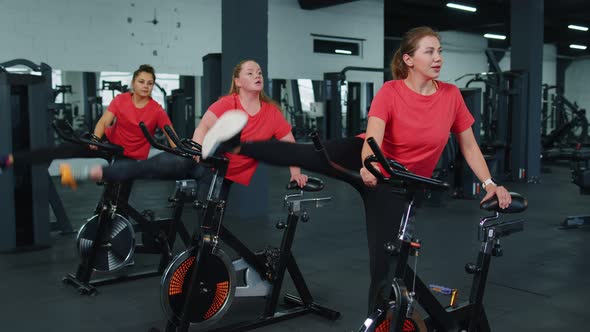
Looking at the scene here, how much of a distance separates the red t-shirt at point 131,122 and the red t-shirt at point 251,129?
3.89 ft

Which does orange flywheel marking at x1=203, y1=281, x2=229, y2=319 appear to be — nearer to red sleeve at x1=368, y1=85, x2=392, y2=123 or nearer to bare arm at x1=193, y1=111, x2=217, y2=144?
bare arm at x1=193, y1=111, x2=217, y2=144

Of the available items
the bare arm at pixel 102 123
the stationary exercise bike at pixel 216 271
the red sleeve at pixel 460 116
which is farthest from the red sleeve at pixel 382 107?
the bare arm at pixel 102 123

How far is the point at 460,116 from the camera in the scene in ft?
6.97

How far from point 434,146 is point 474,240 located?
3.10 m

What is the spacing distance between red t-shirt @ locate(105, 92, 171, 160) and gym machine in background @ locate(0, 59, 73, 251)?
0.87m

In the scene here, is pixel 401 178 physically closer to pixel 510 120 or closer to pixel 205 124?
pixel 205 124

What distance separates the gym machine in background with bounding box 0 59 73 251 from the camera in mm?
4574

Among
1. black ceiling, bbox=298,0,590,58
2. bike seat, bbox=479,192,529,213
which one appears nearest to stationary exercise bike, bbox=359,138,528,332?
bike seat, bbox=479,192,529,213

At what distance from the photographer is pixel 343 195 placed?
25.2ft

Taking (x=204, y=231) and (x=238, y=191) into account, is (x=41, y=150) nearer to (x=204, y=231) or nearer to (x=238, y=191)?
(x=204, y=231)

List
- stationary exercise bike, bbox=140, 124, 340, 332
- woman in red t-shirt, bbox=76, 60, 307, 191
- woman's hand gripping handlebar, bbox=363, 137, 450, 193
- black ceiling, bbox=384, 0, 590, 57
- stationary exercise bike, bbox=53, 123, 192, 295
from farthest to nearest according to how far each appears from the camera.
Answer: black ceiling, bbox=384, 0, 590, 57
stationary exercise bike, bbox=53, 123, 192, 295
woman in red t-shirt, bbox=76, 60, 307, 191
stationary exercise bike, bbox=140, 124, 340, 332
woman's hand gripping handlebar, bbox=363, 137, 450, 193

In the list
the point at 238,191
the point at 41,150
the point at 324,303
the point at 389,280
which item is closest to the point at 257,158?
the point at 389,280

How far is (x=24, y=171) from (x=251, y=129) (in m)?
2.60

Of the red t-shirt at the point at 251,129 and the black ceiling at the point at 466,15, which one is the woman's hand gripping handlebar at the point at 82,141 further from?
the black ceiling at the point at 466,15
